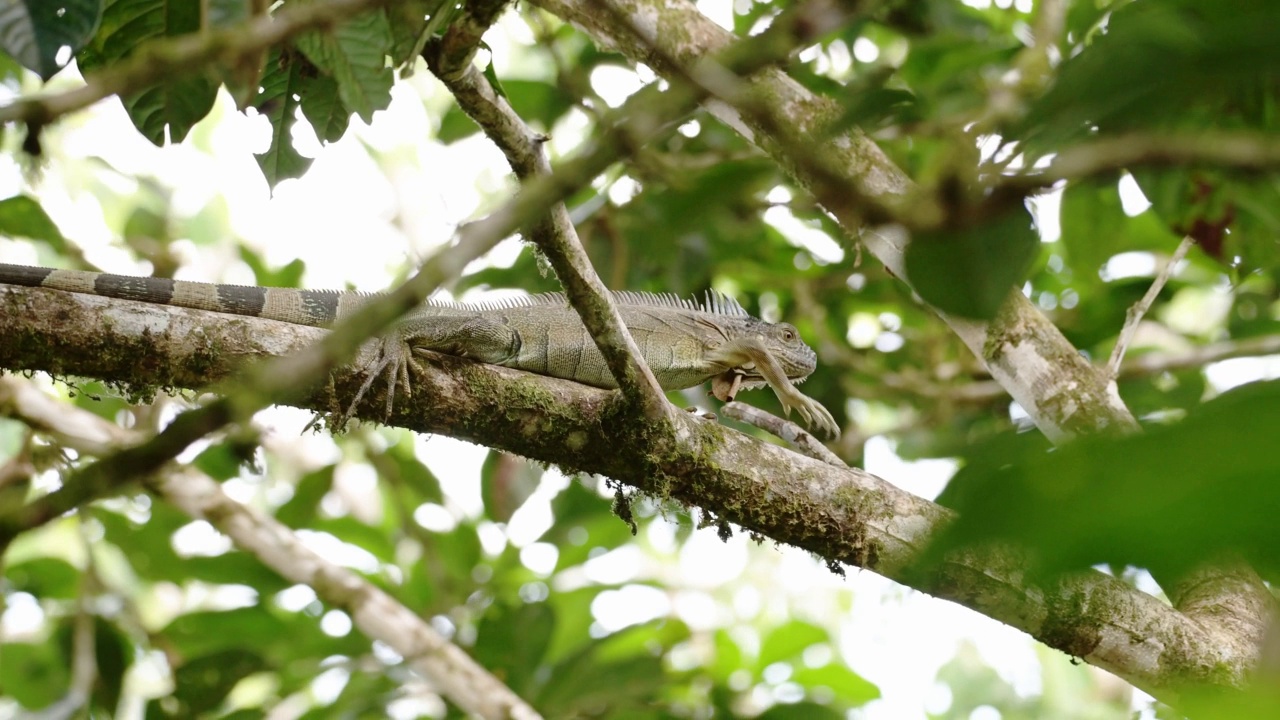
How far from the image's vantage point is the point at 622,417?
151 inches

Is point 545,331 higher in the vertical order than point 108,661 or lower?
higher

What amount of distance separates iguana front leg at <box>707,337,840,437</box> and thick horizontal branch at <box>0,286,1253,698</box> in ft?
4.76

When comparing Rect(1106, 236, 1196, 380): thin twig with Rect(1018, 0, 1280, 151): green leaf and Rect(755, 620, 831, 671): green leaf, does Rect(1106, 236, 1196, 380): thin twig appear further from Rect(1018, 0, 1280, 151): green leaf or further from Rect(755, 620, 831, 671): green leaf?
Rect(1018, 0, 1280, 151): green leaf

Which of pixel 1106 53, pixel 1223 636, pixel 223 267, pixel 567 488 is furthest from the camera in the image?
pixel 223 267

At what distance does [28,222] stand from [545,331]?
259 centimetres

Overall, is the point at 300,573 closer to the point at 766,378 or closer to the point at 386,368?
the point at 386,368

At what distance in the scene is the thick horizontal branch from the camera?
12.7ft

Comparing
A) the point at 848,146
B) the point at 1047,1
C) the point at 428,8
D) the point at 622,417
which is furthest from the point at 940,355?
the point at 428,8

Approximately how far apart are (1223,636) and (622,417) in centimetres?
238

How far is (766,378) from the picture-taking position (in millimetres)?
5867

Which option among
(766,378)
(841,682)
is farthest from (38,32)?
(841,682)

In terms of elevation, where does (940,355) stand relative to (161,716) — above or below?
above

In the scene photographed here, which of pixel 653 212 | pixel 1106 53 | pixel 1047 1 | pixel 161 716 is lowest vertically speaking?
pixel 1106 53

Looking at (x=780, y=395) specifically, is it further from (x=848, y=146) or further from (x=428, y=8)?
(x=428, y=8)
